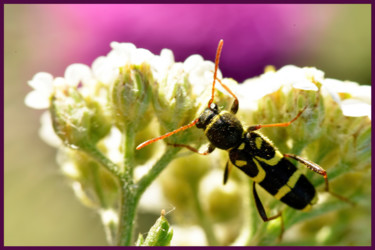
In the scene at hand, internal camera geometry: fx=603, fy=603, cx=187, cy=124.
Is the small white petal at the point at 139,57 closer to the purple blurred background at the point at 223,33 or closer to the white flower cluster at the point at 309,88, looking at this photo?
the white flower cluster at the point at 309,88

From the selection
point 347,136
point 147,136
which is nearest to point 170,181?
point 147,136

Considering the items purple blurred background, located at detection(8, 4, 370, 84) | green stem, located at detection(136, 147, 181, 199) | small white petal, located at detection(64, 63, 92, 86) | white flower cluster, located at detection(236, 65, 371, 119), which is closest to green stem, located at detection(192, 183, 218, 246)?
green stem, located at detection(136, 147, 181, 199)

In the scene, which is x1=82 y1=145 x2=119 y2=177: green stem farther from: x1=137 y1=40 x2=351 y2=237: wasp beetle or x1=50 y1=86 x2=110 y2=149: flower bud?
x1=137 y1=40 x2=351 y2=237: wasp beetle

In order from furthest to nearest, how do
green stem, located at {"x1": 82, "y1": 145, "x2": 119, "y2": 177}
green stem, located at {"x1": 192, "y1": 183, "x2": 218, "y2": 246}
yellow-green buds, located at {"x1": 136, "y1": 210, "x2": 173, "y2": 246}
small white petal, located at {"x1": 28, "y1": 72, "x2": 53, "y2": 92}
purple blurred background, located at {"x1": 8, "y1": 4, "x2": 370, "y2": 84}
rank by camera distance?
purple blurred background, located at {"x1": 8, "y1": 4, "x2": 370, "y2": 84}, green stem, located at {"x1": 192, "y1": 183, "x2": 218, "y2": 246}, small white petal, located at {"x1": 28, "y1": 72, "x2": 53, "y2": 92}, green stem, located at {"x1": 82, "y1": 145, "x2": 119, "y2": 177}, yellow-green buds, located at {"x1": 136, "y1": 210, "x2": 173, "y2": 246}

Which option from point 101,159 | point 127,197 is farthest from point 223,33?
point 127,197

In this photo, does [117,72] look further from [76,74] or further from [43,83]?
[43,83]

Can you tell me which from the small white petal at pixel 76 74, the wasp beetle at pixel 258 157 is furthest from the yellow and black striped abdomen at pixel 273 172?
the small white petal at pixel 76 74

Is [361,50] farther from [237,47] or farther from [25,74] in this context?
[25,74]
